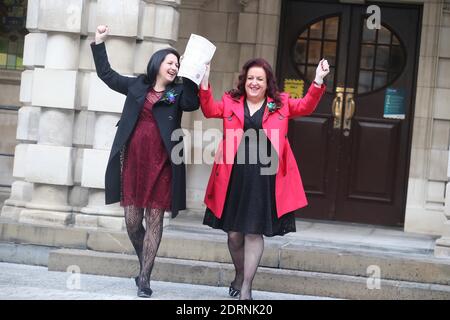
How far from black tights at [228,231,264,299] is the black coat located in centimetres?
53

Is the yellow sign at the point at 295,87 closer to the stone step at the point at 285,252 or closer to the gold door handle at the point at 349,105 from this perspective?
the gold door handle at the point at 349,105

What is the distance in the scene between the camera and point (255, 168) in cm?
811

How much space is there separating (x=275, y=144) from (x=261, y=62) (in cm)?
68

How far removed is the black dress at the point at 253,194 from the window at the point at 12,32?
603 centimetres

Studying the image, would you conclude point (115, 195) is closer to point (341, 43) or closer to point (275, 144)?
point (275, 144)

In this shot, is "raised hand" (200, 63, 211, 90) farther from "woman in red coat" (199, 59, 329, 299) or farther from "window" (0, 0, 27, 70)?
"window" (0, 0, 27, 70)

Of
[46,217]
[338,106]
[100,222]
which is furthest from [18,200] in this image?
[338,106]

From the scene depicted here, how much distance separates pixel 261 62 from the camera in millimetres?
8234

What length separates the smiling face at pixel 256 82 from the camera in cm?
817

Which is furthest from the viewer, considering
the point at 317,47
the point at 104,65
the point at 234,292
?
the point at 317,47

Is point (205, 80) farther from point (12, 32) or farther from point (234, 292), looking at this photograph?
point (12, 32)

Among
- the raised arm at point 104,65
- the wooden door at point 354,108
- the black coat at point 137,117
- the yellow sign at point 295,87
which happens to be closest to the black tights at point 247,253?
the black coat at point 137,117

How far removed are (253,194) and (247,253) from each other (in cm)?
47

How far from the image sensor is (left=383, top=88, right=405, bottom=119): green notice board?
12.4m
